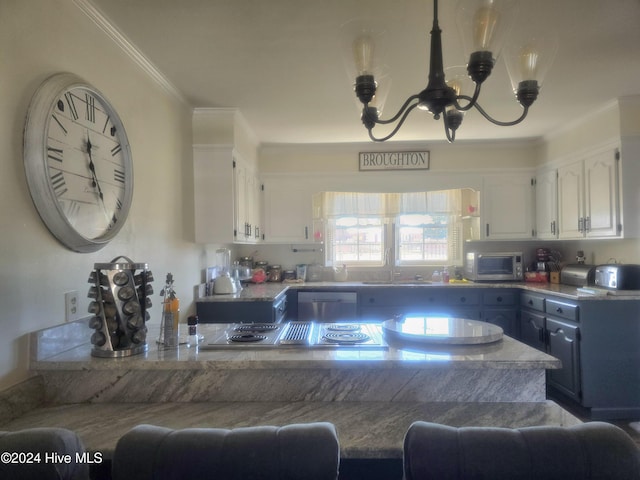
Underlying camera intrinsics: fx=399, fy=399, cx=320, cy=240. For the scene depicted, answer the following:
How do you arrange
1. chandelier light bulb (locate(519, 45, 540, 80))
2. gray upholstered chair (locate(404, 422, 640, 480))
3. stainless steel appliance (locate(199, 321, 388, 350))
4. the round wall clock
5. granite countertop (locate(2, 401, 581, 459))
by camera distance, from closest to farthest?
gray upholstered chair (locate(404, 422, 640, 480)) → granite countertop (locate(2, 401, 581, 459)) → chandelier light bulb (locate(519, 45, 540, 80)) → the round wall clock → stainless steel appliance (locate(199, 321, 388, 350))

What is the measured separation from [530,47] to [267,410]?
5.05 ft

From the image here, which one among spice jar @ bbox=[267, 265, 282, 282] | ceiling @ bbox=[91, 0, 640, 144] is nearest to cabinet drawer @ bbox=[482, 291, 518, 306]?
ceiling @ bbox=[91, 0, 640, 144]

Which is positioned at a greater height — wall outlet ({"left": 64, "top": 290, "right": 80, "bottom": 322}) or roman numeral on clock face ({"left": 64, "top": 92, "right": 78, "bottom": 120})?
roman numeral on clock face ({"left": 64, "top": 92, "right": 78, "bottom": 120})

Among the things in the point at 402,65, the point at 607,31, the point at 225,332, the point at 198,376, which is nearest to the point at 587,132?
the point at 607,31

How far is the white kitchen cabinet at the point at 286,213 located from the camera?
14.3ft

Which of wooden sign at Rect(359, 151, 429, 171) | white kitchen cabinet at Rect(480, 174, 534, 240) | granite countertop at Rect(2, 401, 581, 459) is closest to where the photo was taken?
granite countertop at Rect(2, 401, 581, 459)

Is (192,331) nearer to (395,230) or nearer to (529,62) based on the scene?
(529,62)

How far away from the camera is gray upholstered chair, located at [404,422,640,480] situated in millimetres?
812

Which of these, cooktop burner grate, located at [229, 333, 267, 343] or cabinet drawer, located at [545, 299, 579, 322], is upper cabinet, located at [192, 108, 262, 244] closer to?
cooktop burner grate, located at [229, 333, 267, 343]

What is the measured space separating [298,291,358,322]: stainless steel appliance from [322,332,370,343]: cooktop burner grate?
2.17 metres

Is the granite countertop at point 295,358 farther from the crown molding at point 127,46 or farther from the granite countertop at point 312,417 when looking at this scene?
the crown molding at point 127,46

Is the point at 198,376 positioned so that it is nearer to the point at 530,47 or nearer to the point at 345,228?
the point at 530,47

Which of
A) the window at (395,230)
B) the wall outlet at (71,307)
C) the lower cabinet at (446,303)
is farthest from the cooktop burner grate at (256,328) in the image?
the window at (395,230)

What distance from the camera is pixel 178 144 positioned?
2885mm
